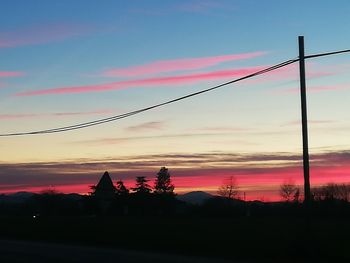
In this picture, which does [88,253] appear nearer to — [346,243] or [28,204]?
[346,243]

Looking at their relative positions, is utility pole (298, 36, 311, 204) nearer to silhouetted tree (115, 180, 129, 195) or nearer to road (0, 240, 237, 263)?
road (0, 240, 237, 263)

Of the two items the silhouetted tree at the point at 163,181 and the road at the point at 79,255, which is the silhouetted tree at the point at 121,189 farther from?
the road at the point at 79,255

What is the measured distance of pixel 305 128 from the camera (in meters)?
24.0

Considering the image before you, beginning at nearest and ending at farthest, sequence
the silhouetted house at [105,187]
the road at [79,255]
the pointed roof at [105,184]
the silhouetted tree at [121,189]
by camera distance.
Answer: the road at [79,255] < the pointed roof at [105,184] < the silhouetted house at [105,187] < the silhouetted tree at [121,189]

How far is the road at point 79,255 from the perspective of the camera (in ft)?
77.6

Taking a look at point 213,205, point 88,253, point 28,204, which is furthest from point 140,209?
point 88,253

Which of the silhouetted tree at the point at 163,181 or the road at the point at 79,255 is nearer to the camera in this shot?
the road at the point at 79,255

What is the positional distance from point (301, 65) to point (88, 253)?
1130 cm

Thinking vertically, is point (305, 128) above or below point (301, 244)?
above

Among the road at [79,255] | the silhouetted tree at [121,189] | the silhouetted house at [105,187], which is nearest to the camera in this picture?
the road at [79,255]

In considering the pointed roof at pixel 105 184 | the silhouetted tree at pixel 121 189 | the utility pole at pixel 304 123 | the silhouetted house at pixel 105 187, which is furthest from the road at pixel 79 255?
the silhouetted tree at pixel 121 189

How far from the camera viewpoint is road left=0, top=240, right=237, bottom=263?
23.6 metres

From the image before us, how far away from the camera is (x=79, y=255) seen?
85.4 feet

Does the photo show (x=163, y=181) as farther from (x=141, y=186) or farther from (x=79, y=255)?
(x=79, y=255)
